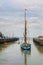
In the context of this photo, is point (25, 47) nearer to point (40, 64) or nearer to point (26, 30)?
point (26, 30)

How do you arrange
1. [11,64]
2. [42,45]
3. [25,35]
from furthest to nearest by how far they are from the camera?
[42,45], [25,35], [11,64]

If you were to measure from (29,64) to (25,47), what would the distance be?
A: 22.5ft

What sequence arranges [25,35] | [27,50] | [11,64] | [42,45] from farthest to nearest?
[42,45]
[25,35]
[27,50]
[11,64]

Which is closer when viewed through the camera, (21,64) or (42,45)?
(21,64)

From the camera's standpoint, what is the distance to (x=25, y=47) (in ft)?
53.4

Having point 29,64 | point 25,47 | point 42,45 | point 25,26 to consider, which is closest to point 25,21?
point 25,26

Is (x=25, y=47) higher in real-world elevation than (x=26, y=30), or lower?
lower

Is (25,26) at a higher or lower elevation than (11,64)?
higher

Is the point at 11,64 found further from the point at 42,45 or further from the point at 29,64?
the point at 42,45

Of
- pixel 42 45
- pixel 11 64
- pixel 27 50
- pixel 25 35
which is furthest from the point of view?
pixel 42 45

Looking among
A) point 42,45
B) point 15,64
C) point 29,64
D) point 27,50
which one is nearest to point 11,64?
point 15,64

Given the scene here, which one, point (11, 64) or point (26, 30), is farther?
point (26, 30)

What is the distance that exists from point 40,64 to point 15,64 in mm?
1044

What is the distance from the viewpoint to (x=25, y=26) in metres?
17.4
